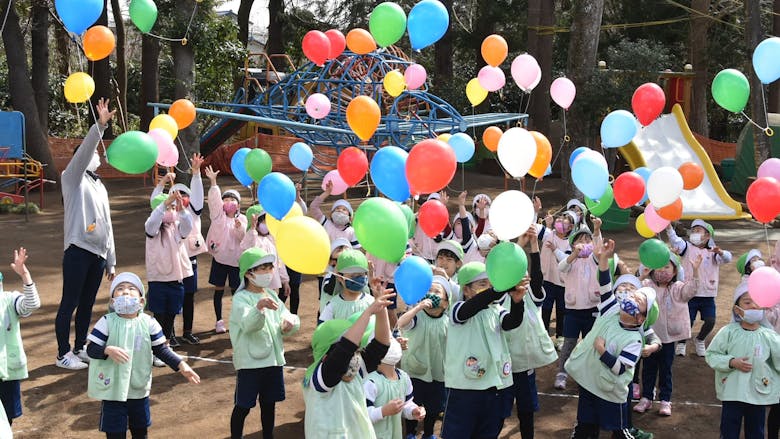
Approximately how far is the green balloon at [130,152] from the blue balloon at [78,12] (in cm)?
162

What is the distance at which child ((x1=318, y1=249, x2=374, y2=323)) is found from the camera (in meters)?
6.09

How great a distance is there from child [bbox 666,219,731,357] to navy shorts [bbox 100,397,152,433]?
512 centimetres

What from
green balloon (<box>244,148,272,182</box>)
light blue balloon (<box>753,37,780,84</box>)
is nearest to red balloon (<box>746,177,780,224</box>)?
light blue balloon (<box>753,37,780,84</box>)

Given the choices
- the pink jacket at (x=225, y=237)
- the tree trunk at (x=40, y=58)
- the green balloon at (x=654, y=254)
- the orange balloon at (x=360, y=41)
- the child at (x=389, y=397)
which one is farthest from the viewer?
the tree trunk at (x=40, y=58)

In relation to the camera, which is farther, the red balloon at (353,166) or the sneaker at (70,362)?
the red balloon at (353,166)

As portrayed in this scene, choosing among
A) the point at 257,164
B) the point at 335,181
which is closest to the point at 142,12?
the point at 257,164

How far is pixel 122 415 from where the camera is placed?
5.45 metres

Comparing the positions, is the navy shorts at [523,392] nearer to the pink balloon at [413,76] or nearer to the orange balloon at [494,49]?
the orange balloon at [494,49]

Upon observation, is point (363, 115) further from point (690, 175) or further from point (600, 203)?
point (690, 175)

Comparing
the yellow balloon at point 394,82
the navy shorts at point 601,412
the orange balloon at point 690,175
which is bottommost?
the navy shorts at point 601,412

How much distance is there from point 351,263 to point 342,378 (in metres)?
1.81

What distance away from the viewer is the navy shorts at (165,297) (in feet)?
26.1

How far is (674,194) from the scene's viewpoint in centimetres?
669

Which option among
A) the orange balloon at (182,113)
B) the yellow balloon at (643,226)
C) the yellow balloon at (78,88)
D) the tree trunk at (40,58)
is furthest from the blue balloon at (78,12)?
the tree trunk at (40,58)
